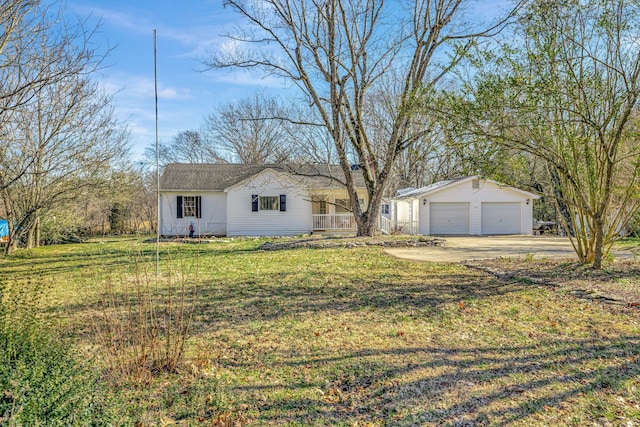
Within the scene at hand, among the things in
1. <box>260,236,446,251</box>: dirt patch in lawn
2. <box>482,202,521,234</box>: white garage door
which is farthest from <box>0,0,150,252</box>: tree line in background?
<box>482,202,521,234</box>: white garage door

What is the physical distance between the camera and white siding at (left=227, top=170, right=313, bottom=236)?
21.5 meters

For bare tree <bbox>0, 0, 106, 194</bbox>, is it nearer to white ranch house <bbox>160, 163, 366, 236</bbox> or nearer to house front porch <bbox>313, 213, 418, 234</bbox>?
white ranch house <bbox>160, 163, 366, 236</bbox>

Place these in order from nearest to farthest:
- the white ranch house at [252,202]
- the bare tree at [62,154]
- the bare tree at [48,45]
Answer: the bare tree at [48,45] < the bare tree at [62,154] < the white ranch house at [252,202]

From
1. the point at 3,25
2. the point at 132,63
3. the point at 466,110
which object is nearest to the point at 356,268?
the point at 466,110

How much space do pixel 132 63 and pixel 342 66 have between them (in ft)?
25.7

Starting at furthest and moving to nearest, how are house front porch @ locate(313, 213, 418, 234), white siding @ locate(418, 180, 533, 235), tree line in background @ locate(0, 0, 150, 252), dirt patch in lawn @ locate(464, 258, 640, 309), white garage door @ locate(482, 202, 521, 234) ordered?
white garage door @ locate(482, 202, 521, 234) < house front porch @ locate(313, 213, 418, 234) < white siding @ locate(418, 180, 533, 235) < dirt patch in lawn @ locate(464, 258, 640, 309) < tree line in background @ locate(0, 0, 150, 252)

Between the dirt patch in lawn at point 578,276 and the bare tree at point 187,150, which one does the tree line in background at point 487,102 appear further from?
the bare tree at point 187,150

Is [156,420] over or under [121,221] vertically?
under

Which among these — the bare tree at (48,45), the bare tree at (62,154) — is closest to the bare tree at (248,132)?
the bare tree at (62,154)

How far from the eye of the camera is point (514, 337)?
15.5 feet

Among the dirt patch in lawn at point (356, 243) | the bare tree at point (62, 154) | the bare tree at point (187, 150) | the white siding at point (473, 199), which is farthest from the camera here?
the bare tree at point (187, 150)

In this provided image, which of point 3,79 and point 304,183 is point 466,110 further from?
point 304,183

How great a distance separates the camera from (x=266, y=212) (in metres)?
21.7

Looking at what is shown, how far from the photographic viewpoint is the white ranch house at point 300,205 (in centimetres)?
2147
